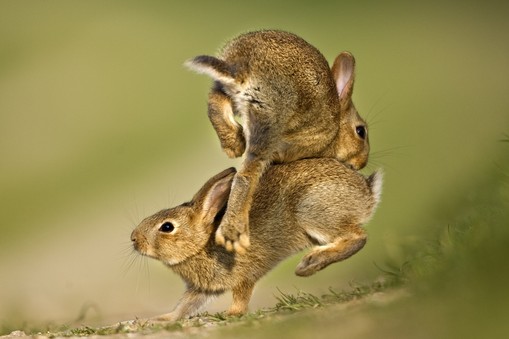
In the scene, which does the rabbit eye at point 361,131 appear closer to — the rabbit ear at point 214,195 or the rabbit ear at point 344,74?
the rabbit ear at point 344,74

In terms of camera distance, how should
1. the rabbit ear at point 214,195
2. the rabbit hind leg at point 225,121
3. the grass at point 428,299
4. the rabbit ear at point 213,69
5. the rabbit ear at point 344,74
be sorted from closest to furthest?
the grass at point 428,299, the rabbit ear at point 213,69, the rabbit hind leg at point 225,121, the rabbit ear at point 214,195, the rabbit ear at point 344,74

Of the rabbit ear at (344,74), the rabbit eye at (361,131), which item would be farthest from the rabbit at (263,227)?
the rabbit ear at (344,74)

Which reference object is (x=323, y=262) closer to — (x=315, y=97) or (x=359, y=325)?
(x=315, y=97)

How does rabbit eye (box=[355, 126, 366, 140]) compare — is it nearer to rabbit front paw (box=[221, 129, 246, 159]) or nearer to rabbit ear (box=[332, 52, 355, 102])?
rabbit ear (box=[332, 52, 355, 102])

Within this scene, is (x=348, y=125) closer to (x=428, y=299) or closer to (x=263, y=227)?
(x=263, y=227)

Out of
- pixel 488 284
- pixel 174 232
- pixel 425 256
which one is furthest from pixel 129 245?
pixel 488 284

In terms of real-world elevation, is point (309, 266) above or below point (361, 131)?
below

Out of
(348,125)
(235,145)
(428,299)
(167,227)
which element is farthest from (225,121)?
(428,299)
